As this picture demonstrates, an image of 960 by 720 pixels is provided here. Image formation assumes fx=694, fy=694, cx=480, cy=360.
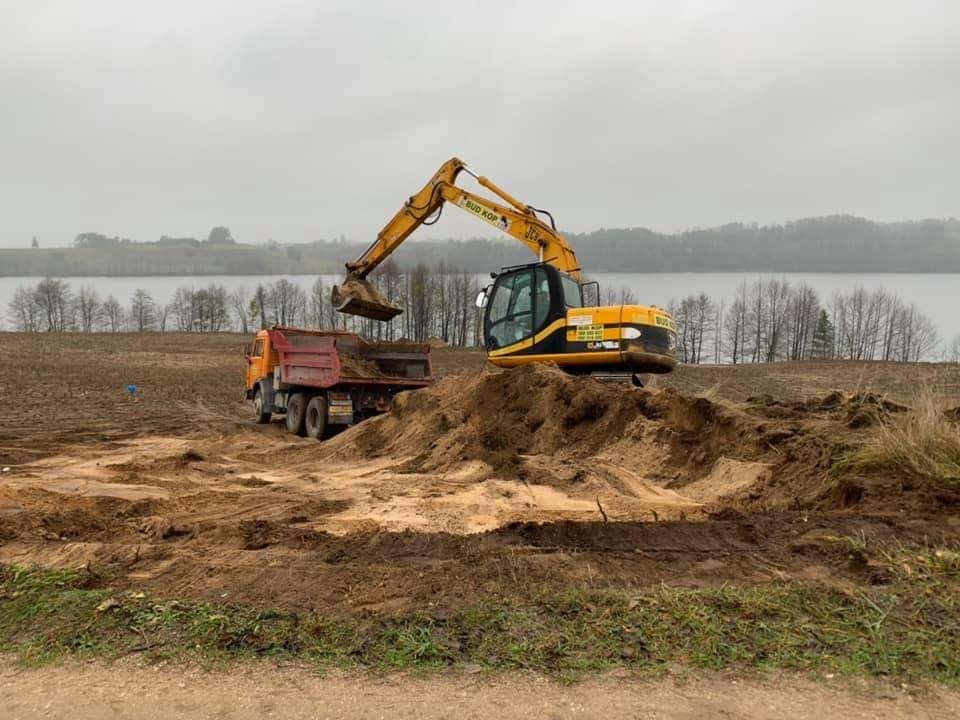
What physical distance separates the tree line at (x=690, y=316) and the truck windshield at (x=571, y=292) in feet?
172

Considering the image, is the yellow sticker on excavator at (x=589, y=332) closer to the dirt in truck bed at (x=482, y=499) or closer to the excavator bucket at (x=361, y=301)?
the dirt in truck bed at (x=482, y=499)

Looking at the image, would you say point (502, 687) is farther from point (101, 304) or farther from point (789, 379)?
point (101, 304)

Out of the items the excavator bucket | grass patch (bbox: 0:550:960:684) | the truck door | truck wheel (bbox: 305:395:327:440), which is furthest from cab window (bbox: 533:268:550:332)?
the truck door

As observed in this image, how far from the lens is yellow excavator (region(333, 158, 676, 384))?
10852mm

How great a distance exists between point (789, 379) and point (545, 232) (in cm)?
2649

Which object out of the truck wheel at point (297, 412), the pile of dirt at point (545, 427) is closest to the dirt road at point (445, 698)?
the pile of dirt at point (545, 427)

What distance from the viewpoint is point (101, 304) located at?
8650cm

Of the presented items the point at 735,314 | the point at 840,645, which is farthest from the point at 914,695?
the point at 735,314

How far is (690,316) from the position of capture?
73875 mm

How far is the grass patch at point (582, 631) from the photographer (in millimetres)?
3465

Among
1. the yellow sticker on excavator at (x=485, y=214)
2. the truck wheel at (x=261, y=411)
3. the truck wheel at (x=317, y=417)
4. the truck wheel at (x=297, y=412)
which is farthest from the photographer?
the truck wheel at (x=261, y=411)

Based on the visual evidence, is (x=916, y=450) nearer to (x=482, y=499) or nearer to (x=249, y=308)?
(x=482, y=499)

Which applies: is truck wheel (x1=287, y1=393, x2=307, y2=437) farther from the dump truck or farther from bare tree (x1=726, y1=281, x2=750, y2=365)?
bare tree (x1=726, y1=281, x2=750, y2=365)

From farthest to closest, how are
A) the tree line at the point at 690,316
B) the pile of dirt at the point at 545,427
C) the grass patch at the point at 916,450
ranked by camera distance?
the tree line at the point at 690,316
the pile of dirt at the point at 545,427
the grass patch at the point at 916,450
